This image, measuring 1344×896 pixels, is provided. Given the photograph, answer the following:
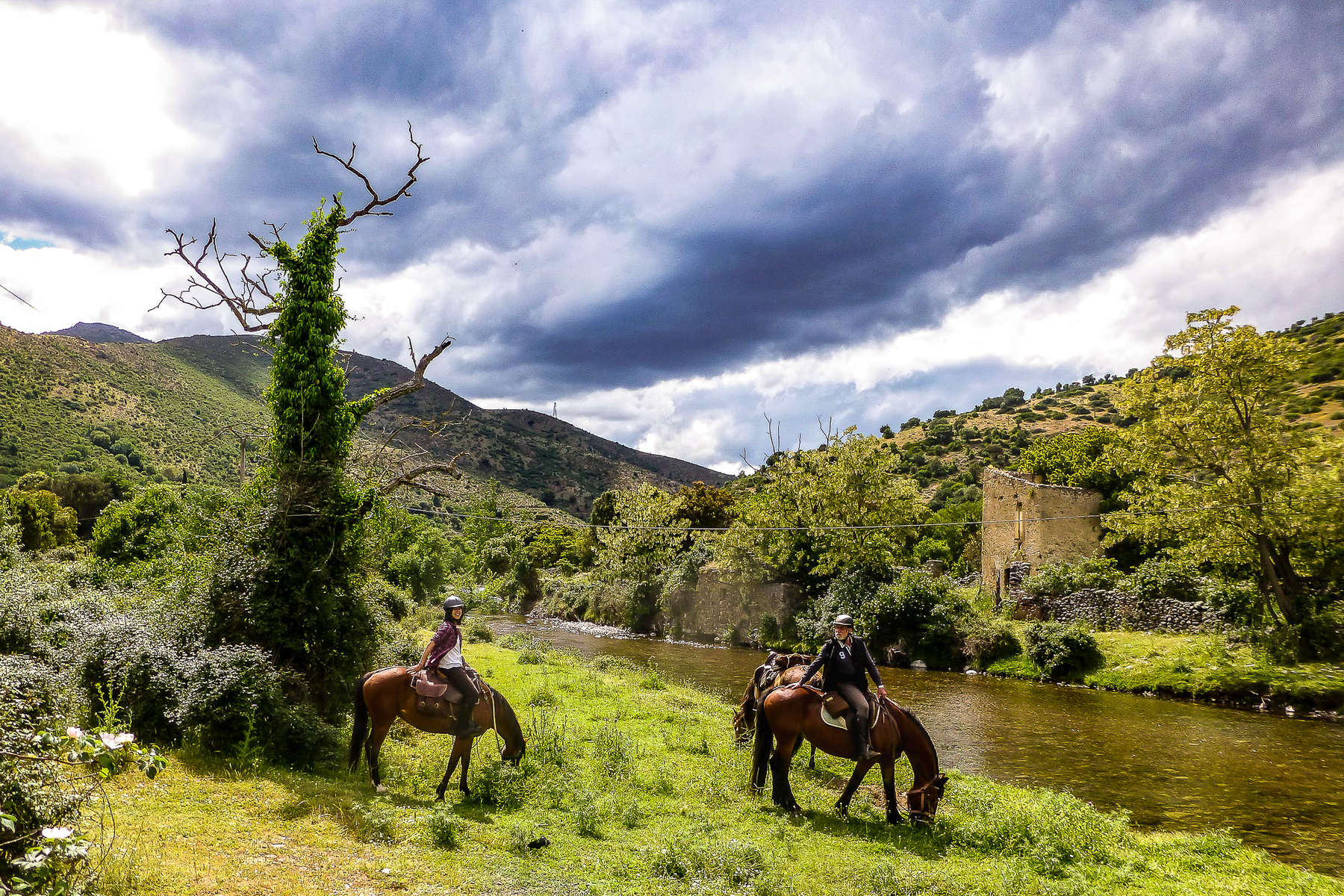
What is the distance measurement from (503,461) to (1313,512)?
11236cm

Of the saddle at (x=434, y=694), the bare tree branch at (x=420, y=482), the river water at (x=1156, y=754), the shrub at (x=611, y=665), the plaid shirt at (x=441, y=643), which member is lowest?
the shrub at (x=611, y=665)

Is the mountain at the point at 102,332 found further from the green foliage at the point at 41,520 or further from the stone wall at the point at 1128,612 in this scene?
the stone wall at the point at 1128,612

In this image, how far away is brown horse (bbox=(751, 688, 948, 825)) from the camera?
9.37 meters

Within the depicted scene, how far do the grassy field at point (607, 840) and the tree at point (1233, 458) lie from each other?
16.0 metres

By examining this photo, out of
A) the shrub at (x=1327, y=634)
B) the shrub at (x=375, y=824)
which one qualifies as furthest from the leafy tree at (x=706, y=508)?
the shrub at (x=375, y=824)

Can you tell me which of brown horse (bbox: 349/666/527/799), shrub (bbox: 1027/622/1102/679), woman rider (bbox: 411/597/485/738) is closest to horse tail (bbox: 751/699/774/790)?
brown horse (bbox: 349/666/527/799)

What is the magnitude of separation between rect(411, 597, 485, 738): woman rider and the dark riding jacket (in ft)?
15.6

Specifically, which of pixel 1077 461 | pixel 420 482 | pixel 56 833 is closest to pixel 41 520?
pixel 420 482

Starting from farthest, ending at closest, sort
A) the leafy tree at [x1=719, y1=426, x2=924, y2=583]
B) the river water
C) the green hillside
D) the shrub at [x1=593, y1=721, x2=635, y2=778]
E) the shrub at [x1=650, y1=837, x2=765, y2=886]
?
the green hillside, the leafy tree at [x1=719, y1=426, x2=924, y2=583], the shrub at [x1=593, y1=721, x2=635, y2=778], the river water, the shrub at [x1=650, y1=837, x2=765, y2=886]

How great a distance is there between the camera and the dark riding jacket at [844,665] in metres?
9.49

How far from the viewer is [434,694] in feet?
30.6

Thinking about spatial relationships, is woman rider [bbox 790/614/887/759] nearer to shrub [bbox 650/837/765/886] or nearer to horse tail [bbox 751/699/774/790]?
horse tail [bbox 751/699/774/790]

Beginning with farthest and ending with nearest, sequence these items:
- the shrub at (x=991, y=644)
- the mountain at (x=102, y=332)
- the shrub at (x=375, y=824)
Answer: the mountain at (x=102, y=332) → the shrub at (x=991, y=644) → the shrub at (x=375, y=824)

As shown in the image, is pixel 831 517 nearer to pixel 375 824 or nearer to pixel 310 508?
pixel 310 508
